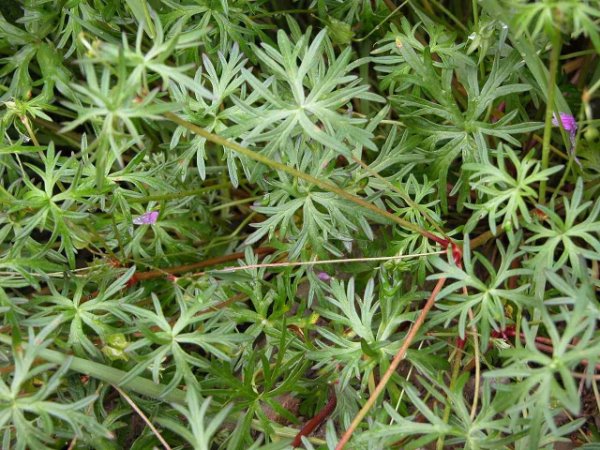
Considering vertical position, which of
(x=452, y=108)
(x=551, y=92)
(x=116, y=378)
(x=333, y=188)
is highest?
(x=551, y=92)

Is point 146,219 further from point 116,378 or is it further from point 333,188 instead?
point 333,188

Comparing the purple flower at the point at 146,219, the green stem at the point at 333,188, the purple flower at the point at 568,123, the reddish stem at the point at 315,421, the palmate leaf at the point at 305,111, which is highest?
the palmate leaf at the point at 305,111

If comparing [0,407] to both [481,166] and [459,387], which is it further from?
[481,166]

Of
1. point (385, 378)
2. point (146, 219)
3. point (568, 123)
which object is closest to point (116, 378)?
point (146, 219)

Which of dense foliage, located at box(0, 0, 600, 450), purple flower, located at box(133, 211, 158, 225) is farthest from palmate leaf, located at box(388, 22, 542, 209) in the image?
purple flower, located at box(133, 211, 158, 225)

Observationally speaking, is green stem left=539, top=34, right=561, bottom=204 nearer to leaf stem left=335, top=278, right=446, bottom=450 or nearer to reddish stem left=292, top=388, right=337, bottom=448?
leaf stem left=335, top=278, right=446, bottom=450

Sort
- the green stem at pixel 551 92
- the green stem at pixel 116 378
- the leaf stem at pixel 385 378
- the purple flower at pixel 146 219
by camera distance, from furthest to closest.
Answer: the purple flower at pixel 146 219 → the green stem at pixel 116 378 → the leaf stem at pixel 385 378 → the green stem at pixel 551 92

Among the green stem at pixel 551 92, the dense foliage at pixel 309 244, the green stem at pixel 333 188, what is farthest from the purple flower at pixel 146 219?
the green stem at pixel 551 92

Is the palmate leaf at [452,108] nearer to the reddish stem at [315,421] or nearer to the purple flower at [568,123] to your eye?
the purple flower at [568,123]

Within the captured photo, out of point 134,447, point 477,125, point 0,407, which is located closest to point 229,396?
point 134,447
